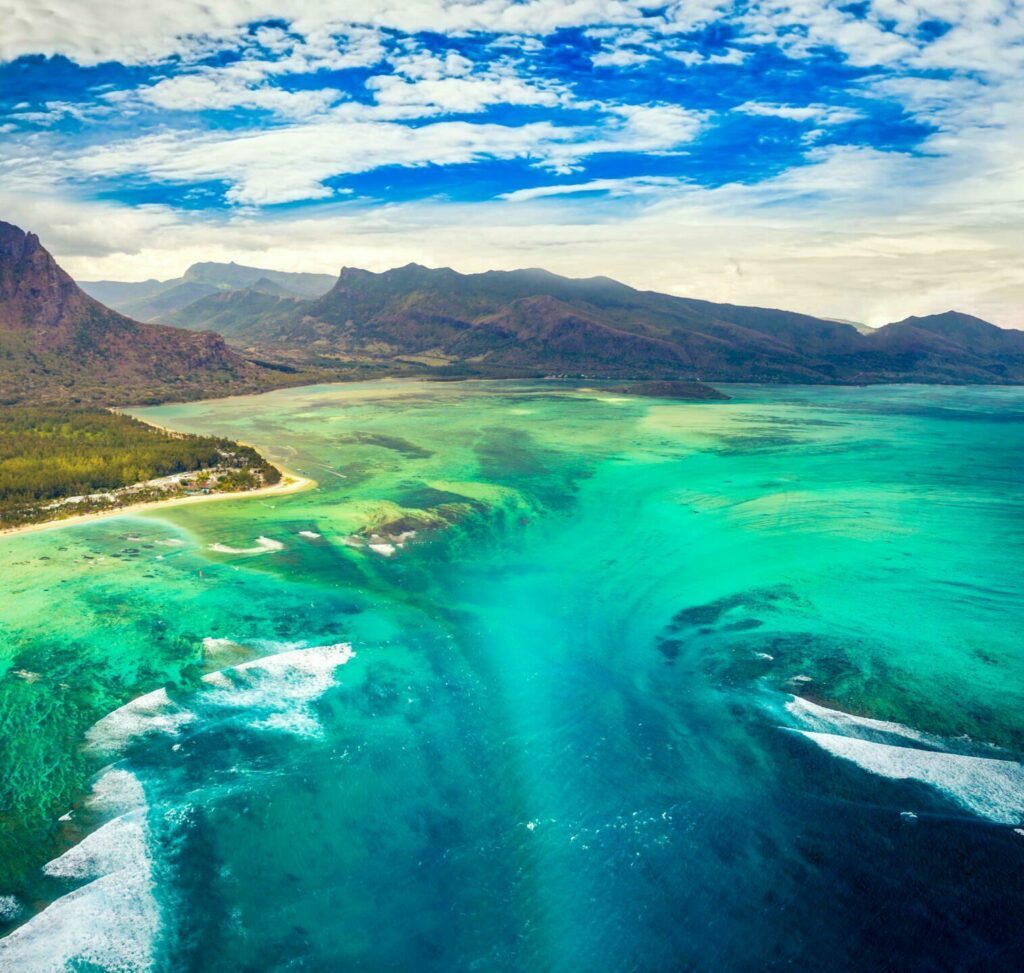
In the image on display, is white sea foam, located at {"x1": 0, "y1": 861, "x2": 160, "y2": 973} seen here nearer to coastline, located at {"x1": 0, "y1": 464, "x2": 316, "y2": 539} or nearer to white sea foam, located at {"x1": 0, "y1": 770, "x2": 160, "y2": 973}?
white sea foam, located at {"x1": 0, "y1": 770, "x2": 160, "y2": 973}

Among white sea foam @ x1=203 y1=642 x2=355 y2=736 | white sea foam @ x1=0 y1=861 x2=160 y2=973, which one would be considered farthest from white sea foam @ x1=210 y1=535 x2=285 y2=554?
white sea foam @ x1=0 y1=861 x2=160 y2=973

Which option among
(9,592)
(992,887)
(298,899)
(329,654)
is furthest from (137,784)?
(992,887)

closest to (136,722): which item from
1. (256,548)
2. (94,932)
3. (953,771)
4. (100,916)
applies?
(100,916)

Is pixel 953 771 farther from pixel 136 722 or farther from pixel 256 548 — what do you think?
pixel 256 548

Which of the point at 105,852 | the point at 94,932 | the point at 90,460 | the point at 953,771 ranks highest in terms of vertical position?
the point at 90,460

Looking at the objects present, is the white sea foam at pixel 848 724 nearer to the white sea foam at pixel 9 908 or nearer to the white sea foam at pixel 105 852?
the white sea foam at pixel 105 852
